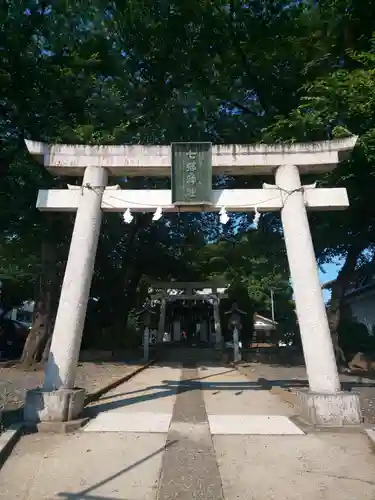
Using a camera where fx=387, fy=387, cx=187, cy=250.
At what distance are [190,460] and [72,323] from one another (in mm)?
3219

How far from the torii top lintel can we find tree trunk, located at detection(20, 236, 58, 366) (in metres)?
7.32

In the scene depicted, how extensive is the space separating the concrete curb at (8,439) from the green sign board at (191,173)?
4630mm

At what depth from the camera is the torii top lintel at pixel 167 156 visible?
7605mm

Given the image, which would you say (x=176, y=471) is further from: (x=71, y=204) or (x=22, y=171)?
(x=22, y=171)

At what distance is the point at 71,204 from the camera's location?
760cm

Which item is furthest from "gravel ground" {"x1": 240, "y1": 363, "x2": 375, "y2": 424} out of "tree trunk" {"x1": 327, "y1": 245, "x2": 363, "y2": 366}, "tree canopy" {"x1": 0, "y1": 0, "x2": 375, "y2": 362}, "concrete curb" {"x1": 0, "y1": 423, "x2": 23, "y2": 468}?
"concrete curb" {"x1": 0, "y1": 423, "x2": 23, "y2": 468}

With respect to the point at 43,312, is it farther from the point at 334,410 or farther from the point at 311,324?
the point at 334,410

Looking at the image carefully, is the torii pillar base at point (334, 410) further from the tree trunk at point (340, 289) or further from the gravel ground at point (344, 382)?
the tree trunk at point (340, 289)

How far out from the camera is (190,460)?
4.66 meters

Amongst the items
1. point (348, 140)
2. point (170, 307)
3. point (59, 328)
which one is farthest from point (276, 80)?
point (170, 307)

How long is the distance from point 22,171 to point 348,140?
9.27 metres

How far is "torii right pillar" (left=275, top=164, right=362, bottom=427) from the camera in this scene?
6.14 m

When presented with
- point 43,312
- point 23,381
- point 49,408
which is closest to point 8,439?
point 49,408

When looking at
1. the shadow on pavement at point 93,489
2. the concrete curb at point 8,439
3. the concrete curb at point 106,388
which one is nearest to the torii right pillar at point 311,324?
the shadow on pavement at point 93,489
